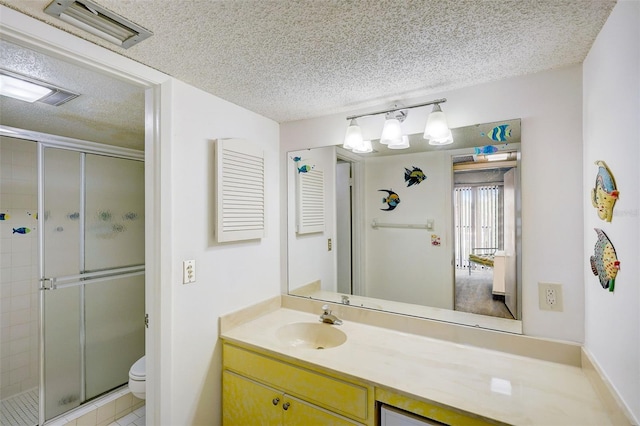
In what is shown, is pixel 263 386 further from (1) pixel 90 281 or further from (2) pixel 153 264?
(1) pixel 90 281

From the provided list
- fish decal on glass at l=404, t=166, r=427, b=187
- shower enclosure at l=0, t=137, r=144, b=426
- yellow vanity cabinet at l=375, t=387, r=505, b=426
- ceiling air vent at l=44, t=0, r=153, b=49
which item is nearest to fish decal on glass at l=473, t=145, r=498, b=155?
fish decal on glass at l=404, t=166, r=427, b=187

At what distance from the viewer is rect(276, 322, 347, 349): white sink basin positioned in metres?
1.74

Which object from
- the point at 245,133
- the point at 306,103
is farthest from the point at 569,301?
the point at 245,133

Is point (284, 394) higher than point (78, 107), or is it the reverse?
point (78, 107)

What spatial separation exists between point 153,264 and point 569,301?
6.37ft

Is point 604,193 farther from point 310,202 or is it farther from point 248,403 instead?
point 248,403

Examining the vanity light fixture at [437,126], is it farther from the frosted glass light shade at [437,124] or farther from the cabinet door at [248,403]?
the cabinet door at [248,403]

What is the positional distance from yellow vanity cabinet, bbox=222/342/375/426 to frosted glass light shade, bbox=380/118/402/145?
1250mm

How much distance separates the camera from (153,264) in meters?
1.40

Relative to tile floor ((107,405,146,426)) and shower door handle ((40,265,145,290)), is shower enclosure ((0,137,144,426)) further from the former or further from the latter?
tile floor ((107,405,146,426))

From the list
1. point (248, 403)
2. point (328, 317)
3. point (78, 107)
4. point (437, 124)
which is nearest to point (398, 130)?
point (437, 124)

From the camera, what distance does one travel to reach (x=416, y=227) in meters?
1.75

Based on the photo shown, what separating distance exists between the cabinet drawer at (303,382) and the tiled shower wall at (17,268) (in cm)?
218

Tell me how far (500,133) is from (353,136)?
0.77 metres
